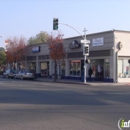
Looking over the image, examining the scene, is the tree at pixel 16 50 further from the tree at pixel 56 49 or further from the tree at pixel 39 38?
the tree at pixel 39 38

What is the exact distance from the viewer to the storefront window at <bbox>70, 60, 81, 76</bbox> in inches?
1635

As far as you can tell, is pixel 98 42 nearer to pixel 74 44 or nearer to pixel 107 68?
pixel 107 68

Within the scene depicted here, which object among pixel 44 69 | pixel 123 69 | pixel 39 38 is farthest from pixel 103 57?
pixel 39 38

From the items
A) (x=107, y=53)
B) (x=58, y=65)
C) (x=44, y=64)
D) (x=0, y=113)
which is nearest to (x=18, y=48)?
(x=44, y=64)

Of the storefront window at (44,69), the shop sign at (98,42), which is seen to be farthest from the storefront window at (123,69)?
Answer: the storefront window at (44,69)

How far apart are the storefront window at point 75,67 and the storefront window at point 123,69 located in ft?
24.5

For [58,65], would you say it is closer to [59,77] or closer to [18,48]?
[59,77]

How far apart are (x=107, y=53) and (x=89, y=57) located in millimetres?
3958

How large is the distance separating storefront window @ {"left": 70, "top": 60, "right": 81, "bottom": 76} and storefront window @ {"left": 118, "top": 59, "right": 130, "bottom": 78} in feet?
24.5

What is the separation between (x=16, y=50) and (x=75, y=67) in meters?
19.5

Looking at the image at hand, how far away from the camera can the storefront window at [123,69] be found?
35.6 metres

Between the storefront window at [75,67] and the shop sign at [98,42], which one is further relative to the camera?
the storefront window at [75,67]

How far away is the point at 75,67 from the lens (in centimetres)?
4238

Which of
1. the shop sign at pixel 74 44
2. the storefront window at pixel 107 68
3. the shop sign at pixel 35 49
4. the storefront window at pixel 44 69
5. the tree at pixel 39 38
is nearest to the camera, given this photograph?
the storefront window at pixel 107 68
